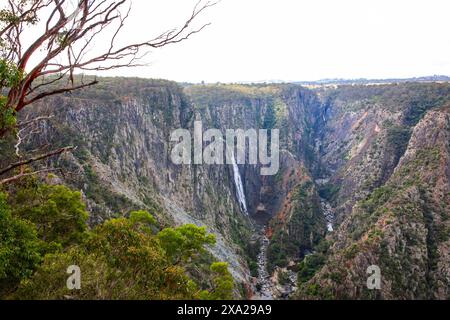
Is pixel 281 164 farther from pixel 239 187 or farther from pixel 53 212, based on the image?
pixel 53 212

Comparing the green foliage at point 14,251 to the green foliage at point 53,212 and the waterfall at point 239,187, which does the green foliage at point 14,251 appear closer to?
the green foliage at point 53,212

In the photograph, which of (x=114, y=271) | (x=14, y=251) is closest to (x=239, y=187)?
(x=114, y=271)

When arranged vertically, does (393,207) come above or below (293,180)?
above

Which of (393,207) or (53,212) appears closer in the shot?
(53,212)

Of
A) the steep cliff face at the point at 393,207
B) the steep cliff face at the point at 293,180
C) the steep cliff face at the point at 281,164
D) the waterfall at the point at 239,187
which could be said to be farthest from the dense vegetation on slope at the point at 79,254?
the waterfall at the point at 239,187

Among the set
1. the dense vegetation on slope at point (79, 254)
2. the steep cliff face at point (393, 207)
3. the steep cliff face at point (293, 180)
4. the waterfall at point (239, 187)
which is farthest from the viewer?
the waterfall at point (239, 187)

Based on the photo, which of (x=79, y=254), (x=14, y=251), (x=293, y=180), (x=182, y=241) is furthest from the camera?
(x=293, y=180)
